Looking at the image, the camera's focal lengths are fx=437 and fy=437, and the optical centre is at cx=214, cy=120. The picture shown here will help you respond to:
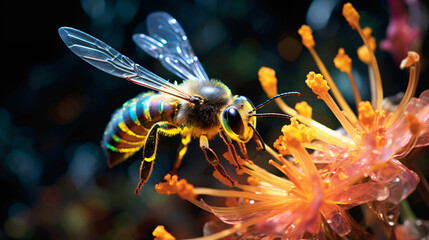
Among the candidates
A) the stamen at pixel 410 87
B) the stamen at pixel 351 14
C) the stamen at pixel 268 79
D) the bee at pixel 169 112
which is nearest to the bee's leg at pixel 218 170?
the bee at pixel 169 112

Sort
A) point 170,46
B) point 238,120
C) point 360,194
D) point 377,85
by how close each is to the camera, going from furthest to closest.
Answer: point 170,46, point 377,85, point 238,120, point 360,194

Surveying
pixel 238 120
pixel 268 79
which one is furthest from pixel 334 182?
pixel 268 79

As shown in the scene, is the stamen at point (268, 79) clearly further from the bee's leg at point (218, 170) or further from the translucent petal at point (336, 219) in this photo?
the translucent petal at point (336, 219)

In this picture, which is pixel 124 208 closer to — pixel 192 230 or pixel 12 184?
pixel 192 230

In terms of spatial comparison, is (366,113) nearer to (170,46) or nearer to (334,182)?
(334,182)

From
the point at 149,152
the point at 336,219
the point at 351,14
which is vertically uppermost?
the point at 351,14

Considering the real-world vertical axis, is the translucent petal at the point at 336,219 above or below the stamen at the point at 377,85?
below

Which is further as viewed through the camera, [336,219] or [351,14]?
[351,14]
